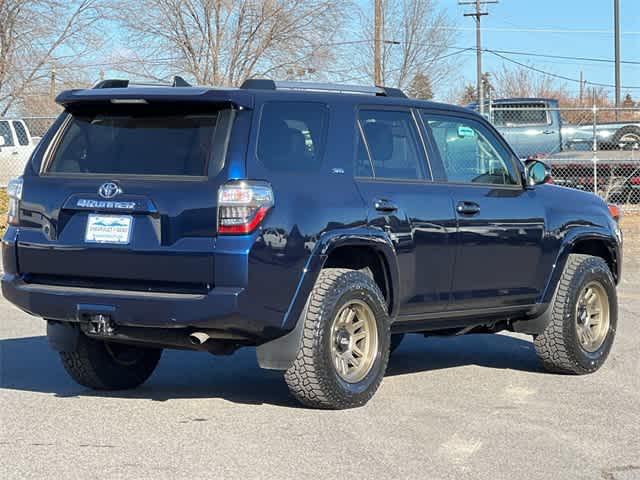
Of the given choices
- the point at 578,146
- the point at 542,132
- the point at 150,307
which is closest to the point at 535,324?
the point at 150,307

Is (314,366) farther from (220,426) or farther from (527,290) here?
(527,290)

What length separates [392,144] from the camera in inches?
310

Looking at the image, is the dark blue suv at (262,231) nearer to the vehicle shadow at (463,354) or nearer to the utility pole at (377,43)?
the vehicle shadow at (463,354)

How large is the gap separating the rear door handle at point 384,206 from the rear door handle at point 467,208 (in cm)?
66

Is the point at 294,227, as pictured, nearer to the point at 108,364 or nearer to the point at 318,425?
the point at 318,425

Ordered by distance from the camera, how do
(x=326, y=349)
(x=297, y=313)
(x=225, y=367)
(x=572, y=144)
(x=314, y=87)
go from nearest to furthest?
(x=297, y=313) < (x=326, y=349) < (x=314, y=87) < (x=225, y=367) < (x=572, y=144)

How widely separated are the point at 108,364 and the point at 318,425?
1.72 meters

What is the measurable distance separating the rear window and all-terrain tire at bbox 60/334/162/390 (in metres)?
1.13

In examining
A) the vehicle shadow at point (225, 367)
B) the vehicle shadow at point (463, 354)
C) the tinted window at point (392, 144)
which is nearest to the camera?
the tinted window at point (392, 144)

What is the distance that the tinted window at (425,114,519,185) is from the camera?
27.1ft

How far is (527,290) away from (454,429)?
1.97m

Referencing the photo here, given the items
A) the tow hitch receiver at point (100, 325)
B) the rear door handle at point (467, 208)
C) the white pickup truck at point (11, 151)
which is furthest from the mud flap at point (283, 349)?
the white pickup truck at point (11, 151)

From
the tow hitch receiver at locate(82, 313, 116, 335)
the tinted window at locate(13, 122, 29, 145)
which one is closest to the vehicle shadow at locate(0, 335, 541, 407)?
the tow hitch receiver at locate(82, 313, 116, 335)

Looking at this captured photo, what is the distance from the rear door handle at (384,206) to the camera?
7414mm
